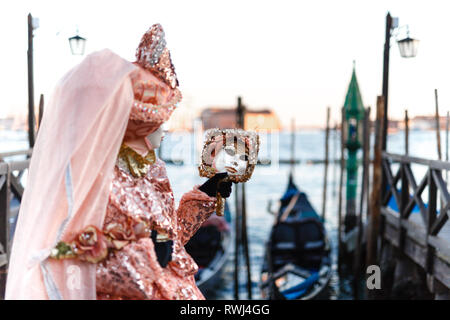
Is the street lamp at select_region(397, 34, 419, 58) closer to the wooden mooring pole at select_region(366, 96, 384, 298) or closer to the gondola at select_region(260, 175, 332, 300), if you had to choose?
the wooden mooring pole at select_region(366, 96, 384, 298)

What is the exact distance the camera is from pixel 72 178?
1.20m

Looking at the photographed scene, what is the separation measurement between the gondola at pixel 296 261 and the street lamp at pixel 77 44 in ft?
14.1

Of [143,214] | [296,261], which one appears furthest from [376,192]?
[143,214]

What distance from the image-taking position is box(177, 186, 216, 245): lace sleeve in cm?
161

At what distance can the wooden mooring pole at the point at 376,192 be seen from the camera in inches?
245

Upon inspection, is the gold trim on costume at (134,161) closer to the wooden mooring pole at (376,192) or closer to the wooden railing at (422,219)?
the wooden railing at (422,219)

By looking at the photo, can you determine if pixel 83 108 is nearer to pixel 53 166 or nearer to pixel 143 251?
pixel 53 166

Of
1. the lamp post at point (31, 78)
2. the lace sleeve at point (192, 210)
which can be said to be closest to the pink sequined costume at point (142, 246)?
the lace sleeve at point (192, 210)

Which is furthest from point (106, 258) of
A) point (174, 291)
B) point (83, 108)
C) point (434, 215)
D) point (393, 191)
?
point (393, 191)

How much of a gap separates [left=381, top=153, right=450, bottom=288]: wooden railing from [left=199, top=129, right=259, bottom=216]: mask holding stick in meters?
3.30

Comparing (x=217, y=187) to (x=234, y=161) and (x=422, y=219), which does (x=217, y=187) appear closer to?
(x=234, y=161)

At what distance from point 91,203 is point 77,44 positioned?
13.1 feet

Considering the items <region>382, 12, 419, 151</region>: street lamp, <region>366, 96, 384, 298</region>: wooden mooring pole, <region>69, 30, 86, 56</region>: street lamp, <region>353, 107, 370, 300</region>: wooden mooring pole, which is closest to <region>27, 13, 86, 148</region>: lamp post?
<region>69, 30, 86, 56</region>: street lamp
